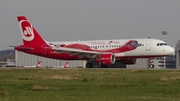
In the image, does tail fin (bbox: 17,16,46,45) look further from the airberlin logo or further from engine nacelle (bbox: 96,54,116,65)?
engine nacelle (bbox: 96,54,116,65)

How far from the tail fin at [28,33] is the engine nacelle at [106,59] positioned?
9.82m

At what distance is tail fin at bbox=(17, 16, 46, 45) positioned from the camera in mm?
62969

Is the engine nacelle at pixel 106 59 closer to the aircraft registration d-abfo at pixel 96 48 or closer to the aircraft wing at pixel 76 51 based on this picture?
the aircraft registration d-abfo at pixel 96 48

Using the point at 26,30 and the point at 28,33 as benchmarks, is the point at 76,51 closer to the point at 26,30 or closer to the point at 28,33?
the point at 28,33

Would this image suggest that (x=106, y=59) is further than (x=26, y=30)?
No

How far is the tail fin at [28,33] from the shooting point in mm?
62969

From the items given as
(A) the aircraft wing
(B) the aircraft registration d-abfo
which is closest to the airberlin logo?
(B) the aircraft registration d-abfo

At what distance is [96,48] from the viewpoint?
59.3 meters

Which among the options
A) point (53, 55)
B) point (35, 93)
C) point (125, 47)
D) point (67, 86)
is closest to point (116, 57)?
point (125, 47)

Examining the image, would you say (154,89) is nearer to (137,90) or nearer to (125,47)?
(137,90)

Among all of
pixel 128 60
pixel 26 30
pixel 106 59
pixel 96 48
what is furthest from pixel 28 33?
pixel 128 60

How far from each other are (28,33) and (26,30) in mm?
532

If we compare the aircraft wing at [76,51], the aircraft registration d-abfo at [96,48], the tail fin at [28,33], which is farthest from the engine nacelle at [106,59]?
the tail fin at [28,33]

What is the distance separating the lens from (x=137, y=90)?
23812 mm
